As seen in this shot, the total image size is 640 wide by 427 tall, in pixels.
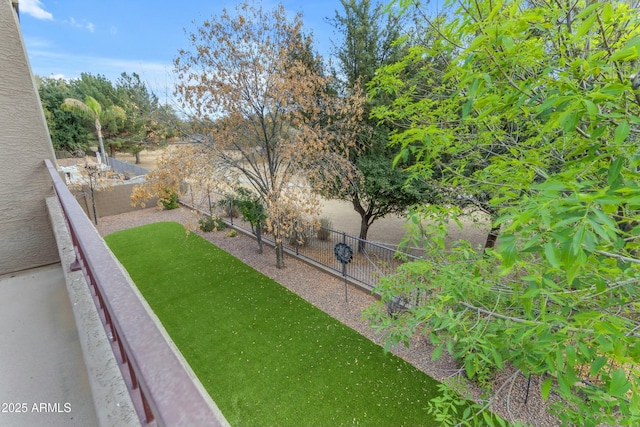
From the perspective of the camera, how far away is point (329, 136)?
700cm

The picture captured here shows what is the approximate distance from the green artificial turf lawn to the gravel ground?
0.26m

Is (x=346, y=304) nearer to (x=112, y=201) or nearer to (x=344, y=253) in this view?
(x=344, y=253)

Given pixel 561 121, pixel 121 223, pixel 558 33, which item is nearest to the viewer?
pixel 561 121

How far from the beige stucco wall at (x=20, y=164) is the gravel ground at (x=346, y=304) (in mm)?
4306

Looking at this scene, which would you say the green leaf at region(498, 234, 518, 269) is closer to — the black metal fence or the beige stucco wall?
the beige stucco wall

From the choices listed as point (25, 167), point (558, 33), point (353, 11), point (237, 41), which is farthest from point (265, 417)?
point (353, 11)

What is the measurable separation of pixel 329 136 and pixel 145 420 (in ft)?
21.7

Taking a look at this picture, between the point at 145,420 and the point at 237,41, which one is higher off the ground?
the point at 237,41

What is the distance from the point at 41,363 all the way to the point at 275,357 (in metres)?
3.80

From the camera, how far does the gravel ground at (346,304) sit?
427cm

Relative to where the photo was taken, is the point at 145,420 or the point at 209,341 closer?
the point at 145,420

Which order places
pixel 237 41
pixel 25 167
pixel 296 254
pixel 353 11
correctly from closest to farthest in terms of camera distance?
pixel 25 167 → pixel 237 41 → pixel 353 11 → pixel 296 254

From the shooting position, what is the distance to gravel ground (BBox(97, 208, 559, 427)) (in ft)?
14.0

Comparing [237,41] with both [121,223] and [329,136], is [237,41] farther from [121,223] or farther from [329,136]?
[121,223]
